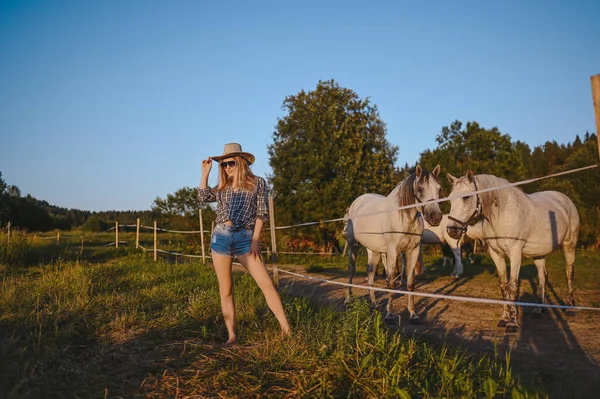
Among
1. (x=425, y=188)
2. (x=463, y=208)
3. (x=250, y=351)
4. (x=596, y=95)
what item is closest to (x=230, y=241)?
(x=250, y=351)

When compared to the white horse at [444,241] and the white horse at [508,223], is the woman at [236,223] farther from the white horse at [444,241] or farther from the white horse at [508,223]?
the white horse at [444,241]

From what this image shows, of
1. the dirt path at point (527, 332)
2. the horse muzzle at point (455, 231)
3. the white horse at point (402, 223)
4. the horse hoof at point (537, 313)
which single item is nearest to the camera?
the dirt path at point (527, 332)

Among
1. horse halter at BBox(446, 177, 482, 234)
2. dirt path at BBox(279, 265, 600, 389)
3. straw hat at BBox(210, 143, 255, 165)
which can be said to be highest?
straw hat at BBox(210, 143, 255, 165)

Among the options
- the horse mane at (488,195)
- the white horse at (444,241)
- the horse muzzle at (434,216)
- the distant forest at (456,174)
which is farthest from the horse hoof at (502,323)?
the distant forest at (456,174)

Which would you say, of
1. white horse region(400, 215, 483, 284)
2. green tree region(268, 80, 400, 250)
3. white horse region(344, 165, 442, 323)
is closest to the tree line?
green tree region(268, 80, 400, 250)

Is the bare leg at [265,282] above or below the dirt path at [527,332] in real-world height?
above

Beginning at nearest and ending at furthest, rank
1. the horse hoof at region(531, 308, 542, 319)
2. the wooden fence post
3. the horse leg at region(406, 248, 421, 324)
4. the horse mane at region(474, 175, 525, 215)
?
the wooden fence post
the horse mane at region(474, 175, 525, 215)
the horse leg at region(406, 248, 421, 324)
the horse hoof at region(531, 308, 542, 319)

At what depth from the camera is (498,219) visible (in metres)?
6.42

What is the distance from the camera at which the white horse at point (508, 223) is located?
6152 millimetres

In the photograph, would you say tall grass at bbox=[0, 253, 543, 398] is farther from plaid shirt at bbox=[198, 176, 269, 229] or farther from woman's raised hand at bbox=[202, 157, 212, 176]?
woman's raised hand at bbox=[202, 157, 212, 176]

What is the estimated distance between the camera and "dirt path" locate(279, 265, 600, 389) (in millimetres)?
4453

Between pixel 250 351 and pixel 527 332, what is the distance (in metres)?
4.06

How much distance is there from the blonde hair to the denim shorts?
1.31 feet

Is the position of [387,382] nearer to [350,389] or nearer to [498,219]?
[350,389]
